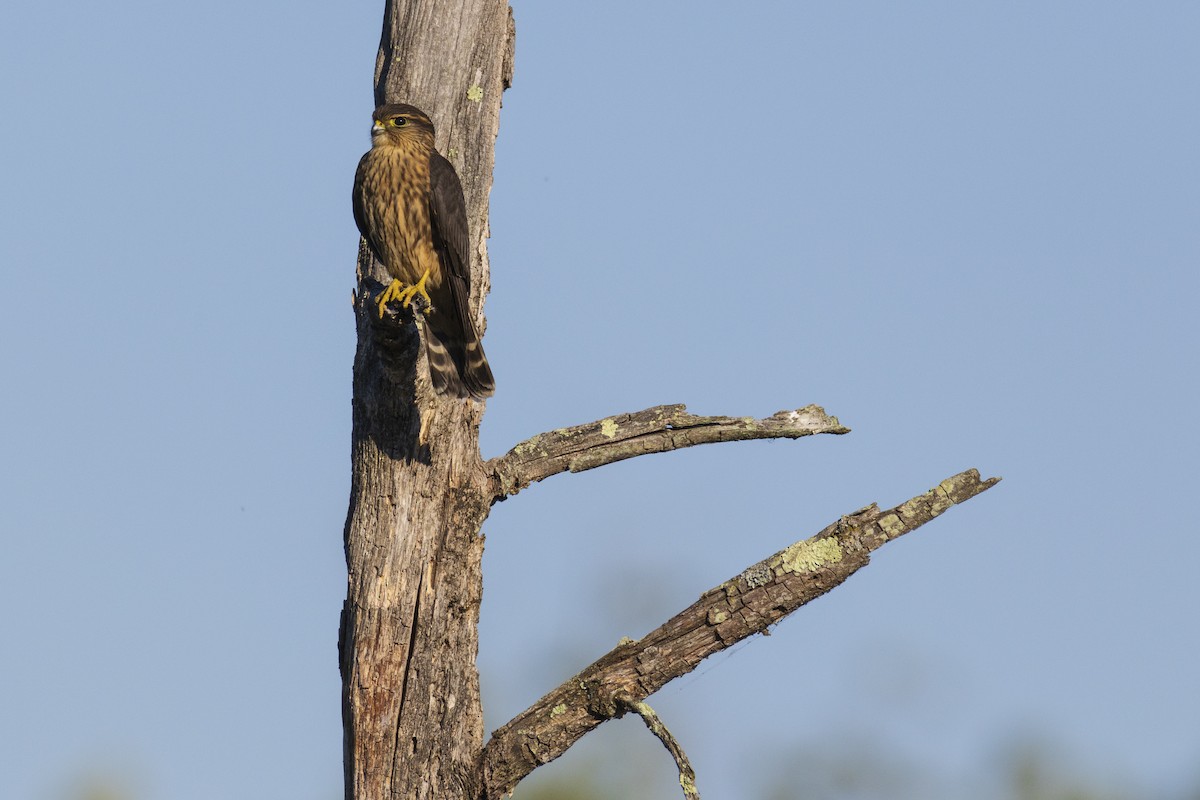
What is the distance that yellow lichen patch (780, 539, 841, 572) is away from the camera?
5.29 m

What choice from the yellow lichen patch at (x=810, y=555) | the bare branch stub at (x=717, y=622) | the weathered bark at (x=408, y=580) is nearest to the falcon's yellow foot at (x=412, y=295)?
the weathered bark at (x=408, y=580)

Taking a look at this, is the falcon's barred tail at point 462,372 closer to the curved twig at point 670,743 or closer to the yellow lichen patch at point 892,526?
the curved twig at point 670,743

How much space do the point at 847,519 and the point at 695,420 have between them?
0.84 m

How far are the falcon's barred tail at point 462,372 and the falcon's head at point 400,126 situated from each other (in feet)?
3.07

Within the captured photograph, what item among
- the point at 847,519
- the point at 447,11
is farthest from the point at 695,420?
the point at 447,11

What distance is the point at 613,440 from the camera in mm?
5816

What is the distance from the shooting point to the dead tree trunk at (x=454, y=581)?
530 cm

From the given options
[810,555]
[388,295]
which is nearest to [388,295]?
[388,295]

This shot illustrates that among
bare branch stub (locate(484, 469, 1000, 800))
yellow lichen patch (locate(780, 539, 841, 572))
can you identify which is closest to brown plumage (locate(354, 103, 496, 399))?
bare branch stub (locate(484, 469, 1000, 800))

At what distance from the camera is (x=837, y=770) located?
17.0m

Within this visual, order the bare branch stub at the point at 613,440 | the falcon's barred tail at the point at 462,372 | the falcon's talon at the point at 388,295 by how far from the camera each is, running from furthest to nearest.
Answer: the falcon's barred tail at the point at 462,372
the bare branch stub at the point at 613,440
the falcon's talon at the point at 388,295

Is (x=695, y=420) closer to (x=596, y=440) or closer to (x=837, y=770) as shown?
(x=596, y=440)

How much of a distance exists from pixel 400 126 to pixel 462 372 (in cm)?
115

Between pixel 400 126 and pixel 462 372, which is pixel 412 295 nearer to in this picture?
pixel 462 372
